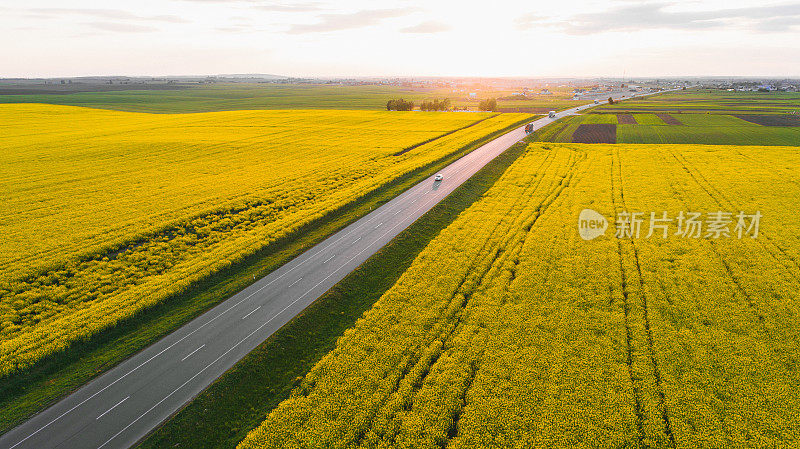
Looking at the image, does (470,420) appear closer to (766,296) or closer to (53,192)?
(766,296)

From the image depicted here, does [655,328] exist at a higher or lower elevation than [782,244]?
lower

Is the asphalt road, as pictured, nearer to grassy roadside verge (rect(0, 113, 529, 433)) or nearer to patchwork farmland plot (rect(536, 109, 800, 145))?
grassy roadside verge (rect(0, 113, 529, 433))

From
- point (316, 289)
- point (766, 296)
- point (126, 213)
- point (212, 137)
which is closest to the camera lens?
point (766, 296)

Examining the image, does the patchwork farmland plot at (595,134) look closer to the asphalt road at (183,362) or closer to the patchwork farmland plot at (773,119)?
the patchwork farmland plot at (773,119)

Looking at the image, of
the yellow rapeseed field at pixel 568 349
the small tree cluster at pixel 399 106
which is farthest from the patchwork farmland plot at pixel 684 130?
the small tree cluster at pixel 399 106

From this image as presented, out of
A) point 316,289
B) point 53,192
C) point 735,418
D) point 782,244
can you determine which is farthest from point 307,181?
point 782,244

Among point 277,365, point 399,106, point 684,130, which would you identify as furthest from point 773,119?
point 277,365
